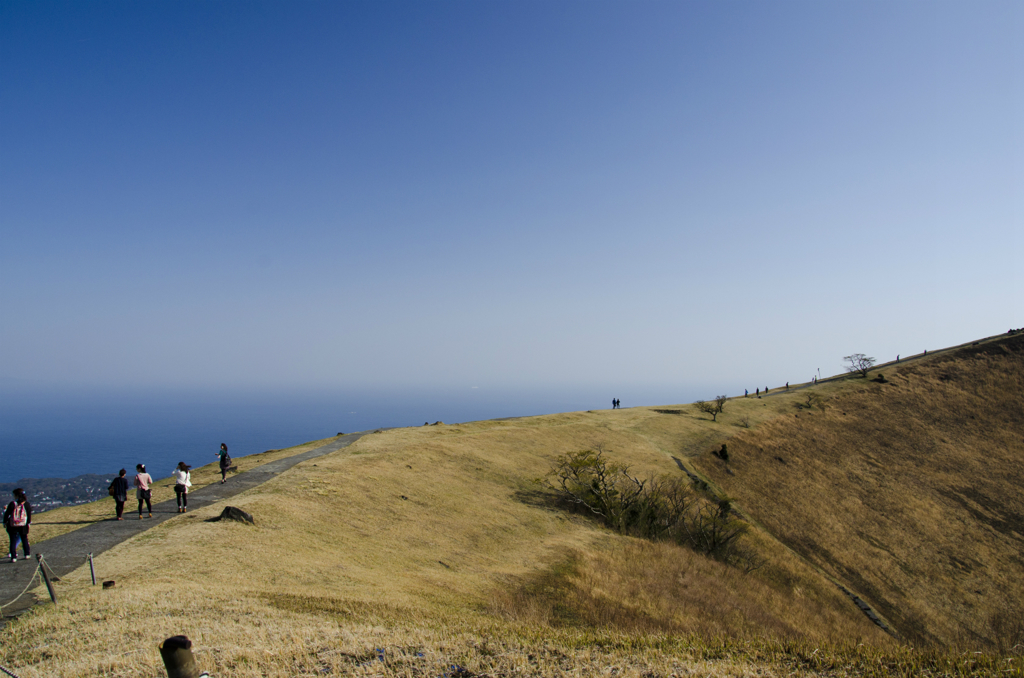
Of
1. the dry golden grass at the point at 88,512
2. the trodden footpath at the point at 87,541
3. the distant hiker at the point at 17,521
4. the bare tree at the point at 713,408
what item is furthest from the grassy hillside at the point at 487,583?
the bare tree at the point at 713,408

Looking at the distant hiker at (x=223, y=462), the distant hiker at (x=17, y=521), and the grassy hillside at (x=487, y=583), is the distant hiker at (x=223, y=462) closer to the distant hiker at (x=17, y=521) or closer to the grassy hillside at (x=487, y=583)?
the grassy hillside at (x=487, y=583)

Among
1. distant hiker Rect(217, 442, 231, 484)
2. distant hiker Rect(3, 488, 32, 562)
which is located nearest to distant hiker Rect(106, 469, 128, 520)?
distant hiker Rect(3, 488, 32, 562)

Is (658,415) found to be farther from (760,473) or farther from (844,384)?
(844,384)

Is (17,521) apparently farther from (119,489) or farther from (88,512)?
(88,512)

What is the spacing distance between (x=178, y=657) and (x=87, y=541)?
14.8 meters

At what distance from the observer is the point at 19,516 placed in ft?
51.6

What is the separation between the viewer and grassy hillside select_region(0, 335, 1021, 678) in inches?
421

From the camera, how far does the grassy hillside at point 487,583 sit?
1069 cm

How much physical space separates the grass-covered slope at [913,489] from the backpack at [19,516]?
143ft

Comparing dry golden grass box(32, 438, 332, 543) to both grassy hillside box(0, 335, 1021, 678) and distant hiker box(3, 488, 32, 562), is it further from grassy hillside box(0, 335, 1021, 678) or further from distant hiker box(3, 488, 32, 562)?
grassy hillside box(0, 335, 1021, 678)

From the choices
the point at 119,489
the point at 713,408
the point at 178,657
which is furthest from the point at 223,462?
the point at 713,408

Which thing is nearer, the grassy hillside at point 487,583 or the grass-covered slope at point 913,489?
the grassy hillside at point 487,583

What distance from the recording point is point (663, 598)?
65.4ft

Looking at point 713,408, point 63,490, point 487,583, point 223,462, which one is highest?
point 223,462
